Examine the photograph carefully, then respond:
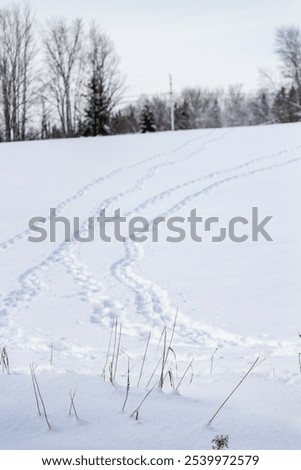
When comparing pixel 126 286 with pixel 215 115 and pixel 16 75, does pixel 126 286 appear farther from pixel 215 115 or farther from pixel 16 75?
pixel 215 115

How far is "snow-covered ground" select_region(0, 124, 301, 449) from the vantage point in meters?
2.21

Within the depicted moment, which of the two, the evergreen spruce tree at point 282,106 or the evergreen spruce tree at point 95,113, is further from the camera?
the evergreen spruce tree at point 282,106

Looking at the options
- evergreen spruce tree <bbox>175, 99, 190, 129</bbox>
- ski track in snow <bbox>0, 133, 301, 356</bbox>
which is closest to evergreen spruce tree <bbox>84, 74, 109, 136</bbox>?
evergreen spruce tree <bbox>175, 99, 190, 129</bbox>

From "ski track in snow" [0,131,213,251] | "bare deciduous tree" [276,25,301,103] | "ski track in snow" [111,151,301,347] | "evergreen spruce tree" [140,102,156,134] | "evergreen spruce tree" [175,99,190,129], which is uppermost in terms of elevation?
"bare deciduous tree" [276,25,301,103]

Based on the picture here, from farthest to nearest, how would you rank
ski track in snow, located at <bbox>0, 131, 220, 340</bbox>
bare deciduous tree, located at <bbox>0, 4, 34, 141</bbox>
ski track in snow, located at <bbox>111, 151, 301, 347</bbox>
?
bare deciduous tree, located at <bbox>0, 4, 34, 141</bbox> < ski track in snow, located at <bbox>0, 131, 220, 340</bbox> < ski track in snow, located at <bbox>111, 151, 301, 347</bbox>

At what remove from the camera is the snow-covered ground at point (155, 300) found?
2207mm

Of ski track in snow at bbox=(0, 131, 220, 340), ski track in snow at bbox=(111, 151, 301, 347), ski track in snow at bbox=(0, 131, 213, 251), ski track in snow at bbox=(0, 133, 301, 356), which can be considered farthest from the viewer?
ski track in snow at bbox=(0, 131, 213, 251)

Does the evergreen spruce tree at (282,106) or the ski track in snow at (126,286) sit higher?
the evergreen spruce tree at (282,106)

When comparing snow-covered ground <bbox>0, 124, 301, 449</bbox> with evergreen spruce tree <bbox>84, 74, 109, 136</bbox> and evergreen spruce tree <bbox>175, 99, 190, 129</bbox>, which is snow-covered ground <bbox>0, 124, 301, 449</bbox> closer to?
evergreen spruce tree <bbox>84, 74, 109, 136</bbox>

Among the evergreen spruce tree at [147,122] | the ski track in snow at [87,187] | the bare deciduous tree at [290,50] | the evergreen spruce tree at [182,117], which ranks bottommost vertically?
the ski track in snow at [87,187]

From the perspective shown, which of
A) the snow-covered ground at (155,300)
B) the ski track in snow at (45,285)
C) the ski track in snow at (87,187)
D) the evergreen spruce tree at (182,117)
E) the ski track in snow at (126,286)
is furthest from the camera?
the evergreen spruce tree at (182,117)

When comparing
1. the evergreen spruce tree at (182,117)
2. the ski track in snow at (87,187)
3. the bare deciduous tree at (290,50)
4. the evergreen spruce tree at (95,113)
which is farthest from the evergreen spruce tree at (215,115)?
the ski track in snow at (87,187)

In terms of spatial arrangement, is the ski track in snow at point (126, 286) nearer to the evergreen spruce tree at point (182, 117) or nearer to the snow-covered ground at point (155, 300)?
the snow-covered ground at point (155, 300)
